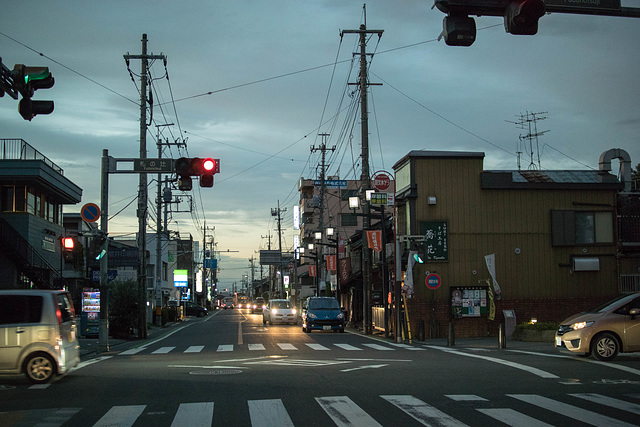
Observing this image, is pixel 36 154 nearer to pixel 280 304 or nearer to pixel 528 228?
pixel 280 304

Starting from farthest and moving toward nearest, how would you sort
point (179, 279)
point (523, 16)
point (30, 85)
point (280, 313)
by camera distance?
1. point (179, 279)
2. point (280, 313)
3. point (30, 85)
4. point (523, 16)

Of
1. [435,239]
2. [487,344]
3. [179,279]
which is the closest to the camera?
[487,344]

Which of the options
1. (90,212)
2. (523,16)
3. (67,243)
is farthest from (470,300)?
(523,16)

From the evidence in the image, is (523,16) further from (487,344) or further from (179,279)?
(179,279)

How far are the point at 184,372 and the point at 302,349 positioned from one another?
26.1 ft

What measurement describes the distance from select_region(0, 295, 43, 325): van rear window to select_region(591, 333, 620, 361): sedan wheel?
42.2 ft

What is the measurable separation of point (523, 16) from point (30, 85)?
8.73 m

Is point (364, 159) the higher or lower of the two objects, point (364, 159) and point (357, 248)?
the higher

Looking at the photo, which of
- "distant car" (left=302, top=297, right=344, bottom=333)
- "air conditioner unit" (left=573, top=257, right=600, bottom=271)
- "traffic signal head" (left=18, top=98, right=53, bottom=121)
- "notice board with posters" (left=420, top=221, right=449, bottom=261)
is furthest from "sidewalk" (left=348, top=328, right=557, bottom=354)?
"traffic signal head" (left=18, top=98, right=53, bottom=121)

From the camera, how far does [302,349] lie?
22.4 m

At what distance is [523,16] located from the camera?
857 cm

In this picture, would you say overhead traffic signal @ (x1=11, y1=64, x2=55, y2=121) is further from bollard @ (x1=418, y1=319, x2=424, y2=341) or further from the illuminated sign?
the illuminated sign

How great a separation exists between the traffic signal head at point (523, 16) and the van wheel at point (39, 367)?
1083 centimetres

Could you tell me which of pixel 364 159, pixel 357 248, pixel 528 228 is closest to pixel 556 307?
pixel 528 228
